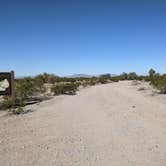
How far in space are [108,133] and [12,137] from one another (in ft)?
11.6

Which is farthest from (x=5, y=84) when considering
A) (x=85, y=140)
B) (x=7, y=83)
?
(x=85, y=140)

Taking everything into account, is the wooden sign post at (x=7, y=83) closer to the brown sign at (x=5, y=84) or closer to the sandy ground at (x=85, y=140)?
the brown sign at (x=5, y=84)

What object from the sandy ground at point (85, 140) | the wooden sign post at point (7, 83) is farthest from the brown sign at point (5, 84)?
the sandy ground at point (85, 140)

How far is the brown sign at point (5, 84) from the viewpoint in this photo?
19.1 metres

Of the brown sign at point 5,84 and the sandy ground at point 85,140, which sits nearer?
the sandy ground at point 85,140

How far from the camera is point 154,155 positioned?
25.9 feet

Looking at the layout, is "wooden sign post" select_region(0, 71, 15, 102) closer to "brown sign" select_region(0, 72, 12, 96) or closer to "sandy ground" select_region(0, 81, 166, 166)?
"brown sign" select_region(0, 72, 12, 96)

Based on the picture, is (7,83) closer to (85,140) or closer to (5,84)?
(5,84)

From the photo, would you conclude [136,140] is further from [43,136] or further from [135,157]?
[43,136]

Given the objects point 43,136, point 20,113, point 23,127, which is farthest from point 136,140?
point 20,113

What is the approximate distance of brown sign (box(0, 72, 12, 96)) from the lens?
62.8ft

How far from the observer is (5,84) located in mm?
19203

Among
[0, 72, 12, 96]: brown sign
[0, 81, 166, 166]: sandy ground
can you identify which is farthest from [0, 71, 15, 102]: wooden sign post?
[0, 81, 166, 166]: sandy ground

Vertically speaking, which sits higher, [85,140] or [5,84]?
[5,84]
